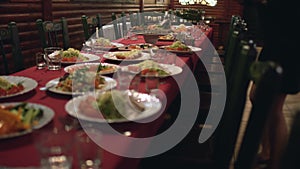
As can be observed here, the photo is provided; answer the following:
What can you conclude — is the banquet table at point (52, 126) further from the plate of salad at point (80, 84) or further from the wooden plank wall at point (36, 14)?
the wooden plank wall at point (36, 14)

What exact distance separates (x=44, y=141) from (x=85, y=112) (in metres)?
0.33

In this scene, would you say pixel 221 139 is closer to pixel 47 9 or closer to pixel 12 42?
pixel 12 42

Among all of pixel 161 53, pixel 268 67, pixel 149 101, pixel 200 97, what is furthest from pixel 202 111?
pixel 268 67

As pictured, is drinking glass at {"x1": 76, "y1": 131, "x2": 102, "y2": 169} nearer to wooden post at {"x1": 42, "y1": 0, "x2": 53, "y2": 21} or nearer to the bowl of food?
the bowl of food

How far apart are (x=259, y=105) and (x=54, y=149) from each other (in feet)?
1.98

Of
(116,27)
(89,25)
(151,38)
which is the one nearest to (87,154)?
(151,38)

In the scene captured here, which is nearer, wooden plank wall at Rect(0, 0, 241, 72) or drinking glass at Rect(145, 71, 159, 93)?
drinking glass at Rect(145, 71, 159, 93)

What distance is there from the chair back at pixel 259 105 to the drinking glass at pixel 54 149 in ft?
1.81

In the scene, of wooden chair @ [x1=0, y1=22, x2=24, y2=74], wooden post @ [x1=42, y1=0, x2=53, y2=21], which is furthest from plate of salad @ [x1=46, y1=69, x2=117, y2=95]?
wooden post @ [x1=42, y1=0, x2=53, y2=21]

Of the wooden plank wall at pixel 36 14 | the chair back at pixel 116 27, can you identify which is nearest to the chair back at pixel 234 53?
the wooden plank wall at pixel 36 14

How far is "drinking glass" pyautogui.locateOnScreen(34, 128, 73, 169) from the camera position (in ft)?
2.89

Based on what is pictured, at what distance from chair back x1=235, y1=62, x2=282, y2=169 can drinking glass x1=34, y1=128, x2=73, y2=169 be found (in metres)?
0.55

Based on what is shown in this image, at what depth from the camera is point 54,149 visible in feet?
2.93

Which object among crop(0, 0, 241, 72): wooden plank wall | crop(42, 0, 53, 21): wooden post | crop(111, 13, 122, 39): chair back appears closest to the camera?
crop(0, 0, 241, 72): wooden plank wall
